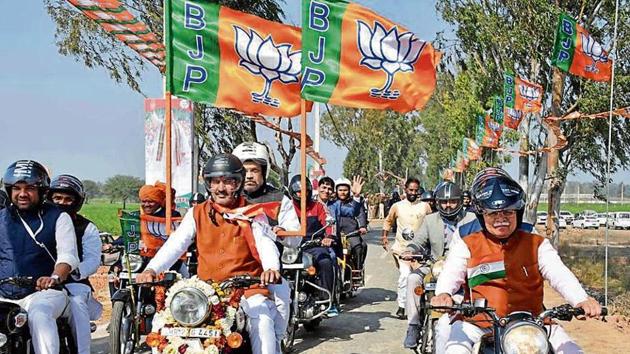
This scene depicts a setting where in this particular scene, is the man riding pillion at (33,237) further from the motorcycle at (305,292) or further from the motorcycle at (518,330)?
the motorcycle at (305,292)

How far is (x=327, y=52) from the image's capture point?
27.1 ft

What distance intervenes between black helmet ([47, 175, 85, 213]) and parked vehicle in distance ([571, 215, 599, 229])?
55399 mm

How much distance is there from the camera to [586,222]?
190ft

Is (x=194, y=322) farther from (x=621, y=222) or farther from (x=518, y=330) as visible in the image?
(x=621, y=222)

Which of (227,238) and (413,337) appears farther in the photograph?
(413,337)

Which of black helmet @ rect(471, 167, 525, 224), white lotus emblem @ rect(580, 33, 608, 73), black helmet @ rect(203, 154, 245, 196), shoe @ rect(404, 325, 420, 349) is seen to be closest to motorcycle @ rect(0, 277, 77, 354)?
black helmet @ rect(203, 154, 245, 196)

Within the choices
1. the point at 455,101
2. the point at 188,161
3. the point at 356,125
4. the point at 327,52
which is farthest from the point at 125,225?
the point at 356,125

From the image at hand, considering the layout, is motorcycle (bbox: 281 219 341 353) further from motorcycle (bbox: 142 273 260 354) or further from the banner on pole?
motorcycle (bbox: 142 273 260 354)

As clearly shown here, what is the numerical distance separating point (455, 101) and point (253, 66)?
27.8 metres

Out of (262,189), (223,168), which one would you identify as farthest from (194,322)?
(262,189)

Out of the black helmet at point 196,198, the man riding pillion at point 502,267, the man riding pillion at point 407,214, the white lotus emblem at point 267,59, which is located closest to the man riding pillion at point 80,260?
the white lotus emblem at point 267,59

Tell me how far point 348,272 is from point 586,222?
4991cm

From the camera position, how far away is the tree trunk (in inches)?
885

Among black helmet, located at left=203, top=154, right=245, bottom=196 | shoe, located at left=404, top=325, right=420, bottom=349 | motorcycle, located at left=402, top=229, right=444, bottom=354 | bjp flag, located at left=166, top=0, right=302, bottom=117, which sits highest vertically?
bjp flag, located at left=166, top=0, right=302, bottom=117
